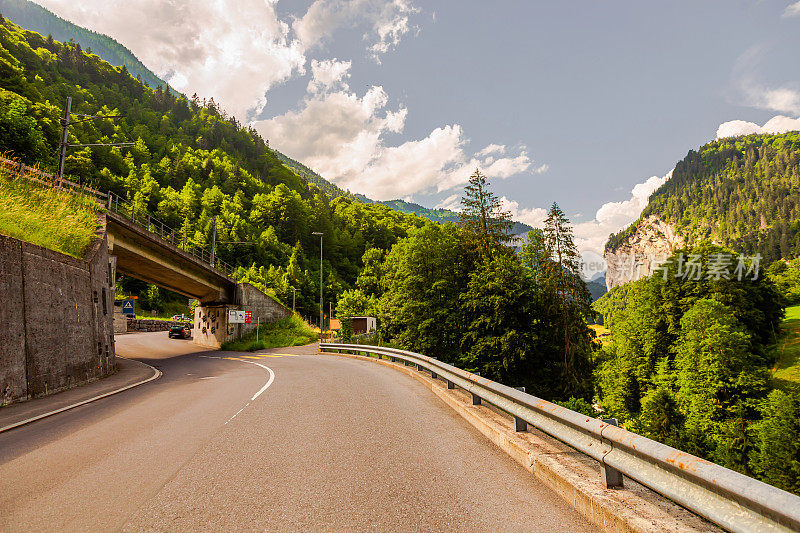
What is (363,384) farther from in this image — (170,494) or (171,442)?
(170,494)

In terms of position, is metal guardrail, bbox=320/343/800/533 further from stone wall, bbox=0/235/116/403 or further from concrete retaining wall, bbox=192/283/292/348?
concrete retaining wall, bbox=192/283/292/348

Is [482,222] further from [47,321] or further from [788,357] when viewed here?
[788,357]

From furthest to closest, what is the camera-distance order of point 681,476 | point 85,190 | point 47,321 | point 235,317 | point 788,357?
point 788,357, point 235,317, point 85,190, point 47,321, point 681,476

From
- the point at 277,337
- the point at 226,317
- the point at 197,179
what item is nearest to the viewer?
the point at 226,317

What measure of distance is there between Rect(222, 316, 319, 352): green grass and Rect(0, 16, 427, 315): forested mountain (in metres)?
35.0

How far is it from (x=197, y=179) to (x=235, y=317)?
4164 inches

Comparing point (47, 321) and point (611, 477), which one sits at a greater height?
point (47, 321)

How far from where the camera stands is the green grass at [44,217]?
12641mm

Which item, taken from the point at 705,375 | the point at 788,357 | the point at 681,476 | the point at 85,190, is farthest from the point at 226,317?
the point at 788,357

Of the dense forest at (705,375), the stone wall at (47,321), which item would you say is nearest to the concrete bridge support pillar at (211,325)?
the stone wall at (47,321)

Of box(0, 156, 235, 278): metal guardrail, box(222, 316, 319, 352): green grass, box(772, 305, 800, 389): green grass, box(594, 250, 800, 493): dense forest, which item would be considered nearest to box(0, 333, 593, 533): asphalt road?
box(0, 156, 235, 278): metal guardrail

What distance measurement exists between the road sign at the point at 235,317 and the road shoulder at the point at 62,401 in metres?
23.8

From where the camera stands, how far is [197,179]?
129 m

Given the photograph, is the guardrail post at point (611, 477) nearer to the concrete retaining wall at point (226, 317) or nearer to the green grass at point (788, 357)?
the concrete retaining wall at point (226, 317)
